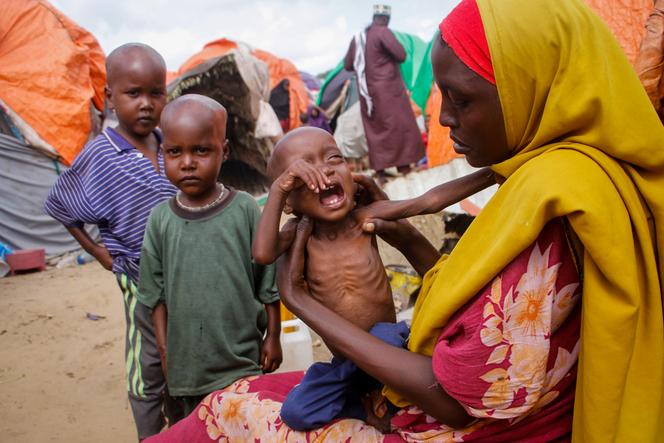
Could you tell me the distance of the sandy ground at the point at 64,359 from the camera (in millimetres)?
3266

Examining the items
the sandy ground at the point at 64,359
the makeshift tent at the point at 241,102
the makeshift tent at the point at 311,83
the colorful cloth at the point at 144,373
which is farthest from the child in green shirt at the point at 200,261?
the makeshift tent at the point at 311,83

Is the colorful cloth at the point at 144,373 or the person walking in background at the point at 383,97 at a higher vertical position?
the person walking in background at the point at 383,97

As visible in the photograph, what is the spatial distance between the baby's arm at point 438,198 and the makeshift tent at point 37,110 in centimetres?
618

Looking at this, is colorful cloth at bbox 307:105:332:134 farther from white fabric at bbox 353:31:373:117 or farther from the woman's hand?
the woman's hand

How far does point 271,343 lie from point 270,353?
1.6 inches

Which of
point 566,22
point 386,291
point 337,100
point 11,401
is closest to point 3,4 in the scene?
point 11,401

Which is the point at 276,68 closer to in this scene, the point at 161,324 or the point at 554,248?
the point at 161,324

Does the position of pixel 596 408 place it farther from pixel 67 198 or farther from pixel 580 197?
pixel 67 198

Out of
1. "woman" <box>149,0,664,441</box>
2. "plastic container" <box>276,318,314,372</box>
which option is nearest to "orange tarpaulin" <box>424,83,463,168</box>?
"plastic container" <box>276,318,314,372</box>

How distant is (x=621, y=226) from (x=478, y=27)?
0.49m

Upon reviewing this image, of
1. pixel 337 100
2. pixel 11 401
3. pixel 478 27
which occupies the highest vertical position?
pixel 478 27

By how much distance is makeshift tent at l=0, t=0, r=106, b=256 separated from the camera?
21.6 feet

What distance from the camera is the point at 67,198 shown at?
256 centimetres

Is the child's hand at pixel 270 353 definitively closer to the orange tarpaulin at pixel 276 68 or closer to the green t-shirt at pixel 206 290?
the green t-shirt at pixel 206 290
